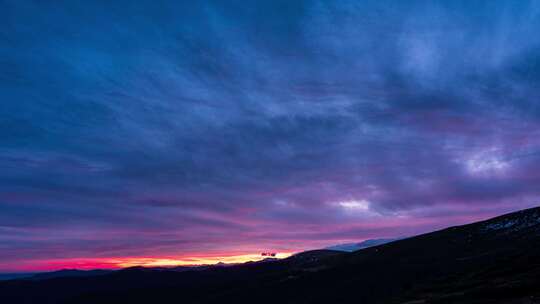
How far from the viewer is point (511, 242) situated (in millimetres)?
139250

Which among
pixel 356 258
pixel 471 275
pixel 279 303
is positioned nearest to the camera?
pixel 471 275

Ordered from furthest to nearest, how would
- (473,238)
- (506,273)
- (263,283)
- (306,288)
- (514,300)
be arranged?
(263,283), (473,238), (306,288), (506,273), (514,300)

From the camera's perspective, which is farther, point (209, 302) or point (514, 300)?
point (209, 302)

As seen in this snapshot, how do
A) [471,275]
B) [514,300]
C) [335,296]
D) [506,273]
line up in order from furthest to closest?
[335,296]
[471,275]
[506,273]
[514,300]

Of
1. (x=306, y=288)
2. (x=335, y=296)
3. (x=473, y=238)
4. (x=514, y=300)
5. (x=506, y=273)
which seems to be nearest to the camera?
(x=514, y=300)

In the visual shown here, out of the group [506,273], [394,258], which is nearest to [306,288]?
[394,258]

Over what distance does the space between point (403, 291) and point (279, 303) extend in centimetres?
4602

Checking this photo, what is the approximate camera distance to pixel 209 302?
170500 mm

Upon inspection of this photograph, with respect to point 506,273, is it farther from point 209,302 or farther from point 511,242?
point 209,302

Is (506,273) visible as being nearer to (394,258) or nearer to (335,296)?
(335,296)

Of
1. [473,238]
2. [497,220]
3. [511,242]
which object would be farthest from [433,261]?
[497,220]

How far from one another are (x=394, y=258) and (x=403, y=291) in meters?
68.3

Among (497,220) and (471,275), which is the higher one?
(497,220)

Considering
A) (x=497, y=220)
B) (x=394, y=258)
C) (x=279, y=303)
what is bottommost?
(x=279, y=303)
